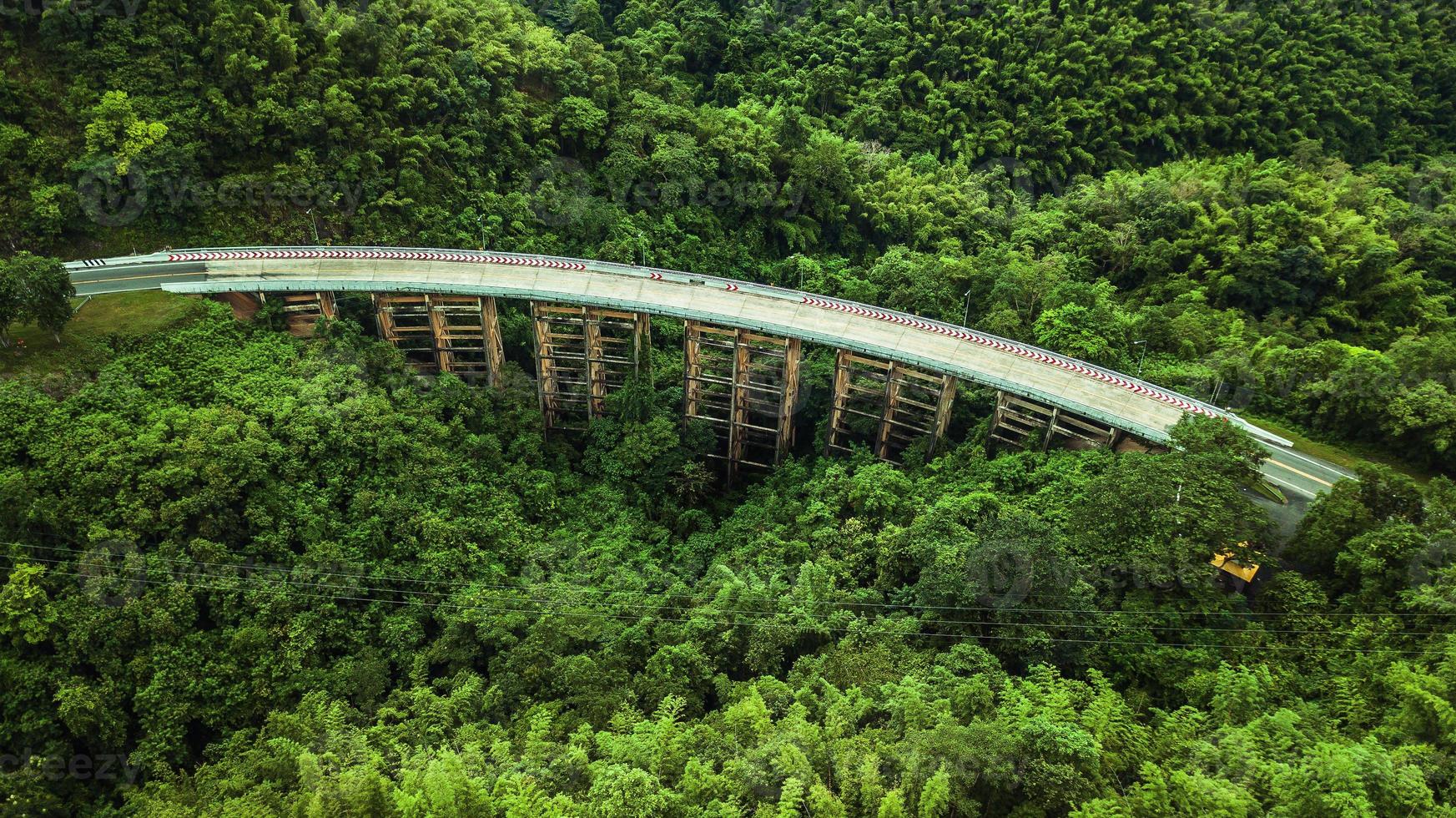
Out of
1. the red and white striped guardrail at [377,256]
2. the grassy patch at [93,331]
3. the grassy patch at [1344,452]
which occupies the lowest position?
the grassy patch at [1344,452]

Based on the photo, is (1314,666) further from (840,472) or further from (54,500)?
(54,500)

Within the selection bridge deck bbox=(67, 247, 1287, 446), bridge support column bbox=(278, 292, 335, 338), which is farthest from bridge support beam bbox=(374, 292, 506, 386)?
bridge support column bbox=(278, 292, 335, 338)

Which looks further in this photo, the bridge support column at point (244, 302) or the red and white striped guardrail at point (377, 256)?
the red and white striped guardrail at point (377, 256)

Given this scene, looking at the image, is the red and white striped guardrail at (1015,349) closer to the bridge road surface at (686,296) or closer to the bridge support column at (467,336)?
the bridge road surface at (686,296)

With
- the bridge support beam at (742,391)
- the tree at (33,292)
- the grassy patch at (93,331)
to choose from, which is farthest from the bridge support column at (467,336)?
the tree at (33,292)

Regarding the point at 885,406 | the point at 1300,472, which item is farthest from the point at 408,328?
the point at 1300,472

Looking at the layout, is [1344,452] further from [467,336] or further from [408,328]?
[408,328]

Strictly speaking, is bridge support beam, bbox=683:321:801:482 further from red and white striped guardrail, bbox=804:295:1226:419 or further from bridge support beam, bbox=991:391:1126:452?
bridge support beam, bbox=991:391:1126:452
